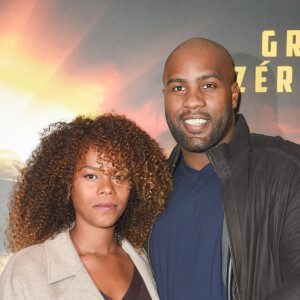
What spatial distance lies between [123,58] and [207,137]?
0.92 m

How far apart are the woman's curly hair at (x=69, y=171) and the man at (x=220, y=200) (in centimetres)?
18

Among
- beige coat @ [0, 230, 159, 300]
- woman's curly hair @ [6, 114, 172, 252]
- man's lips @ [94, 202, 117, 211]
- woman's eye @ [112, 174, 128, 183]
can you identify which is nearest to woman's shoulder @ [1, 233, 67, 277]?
beige coat @ [0, 230, 159, 300]

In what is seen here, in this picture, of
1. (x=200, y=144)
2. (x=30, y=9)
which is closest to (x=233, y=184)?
(x=200, y=144)

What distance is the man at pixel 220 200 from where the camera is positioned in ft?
6.01

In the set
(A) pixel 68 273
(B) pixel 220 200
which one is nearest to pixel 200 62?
(B) pixel 220 200

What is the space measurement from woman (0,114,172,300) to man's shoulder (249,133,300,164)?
0.46 meters

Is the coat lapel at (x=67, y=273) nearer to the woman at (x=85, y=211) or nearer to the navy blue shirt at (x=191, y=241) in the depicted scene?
the woman at (x=85, y=211)

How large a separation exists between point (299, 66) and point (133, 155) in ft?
4.28

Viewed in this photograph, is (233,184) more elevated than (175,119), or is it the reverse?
(175,119)

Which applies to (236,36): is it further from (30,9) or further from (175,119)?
(30,9)

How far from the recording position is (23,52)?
285 cm

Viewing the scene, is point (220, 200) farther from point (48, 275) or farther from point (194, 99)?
point (48, 275)

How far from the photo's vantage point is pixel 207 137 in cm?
218

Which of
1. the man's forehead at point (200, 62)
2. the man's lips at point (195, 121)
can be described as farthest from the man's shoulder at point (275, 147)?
the man's forehead at point (200, 62)
